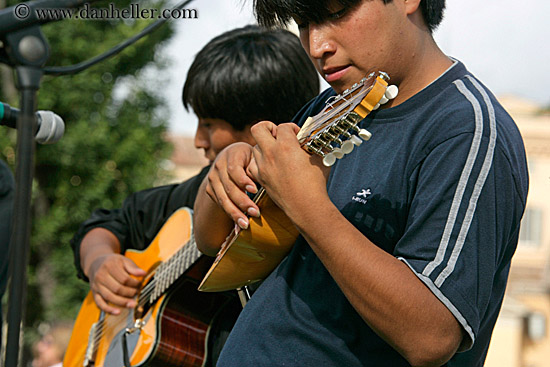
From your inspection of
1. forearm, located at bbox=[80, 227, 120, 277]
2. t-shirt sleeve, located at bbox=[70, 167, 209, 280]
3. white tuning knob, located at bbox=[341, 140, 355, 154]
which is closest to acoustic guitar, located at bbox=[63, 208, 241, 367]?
t-shirt sleeve, located at bbox=[70, 167, 209, 280]

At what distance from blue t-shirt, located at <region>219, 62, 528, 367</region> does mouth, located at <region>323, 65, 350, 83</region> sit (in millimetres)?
130

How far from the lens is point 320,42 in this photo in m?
1.50

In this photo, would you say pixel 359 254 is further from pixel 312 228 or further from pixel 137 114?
pixel 137 114

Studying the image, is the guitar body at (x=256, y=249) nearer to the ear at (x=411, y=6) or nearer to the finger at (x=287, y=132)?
the finger at (x=287, y=132)

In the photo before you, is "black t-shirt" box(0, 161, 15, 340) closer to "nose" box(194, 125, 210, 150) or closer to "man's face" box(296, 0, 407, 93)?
"nose" box(194, 125, 210, 150)

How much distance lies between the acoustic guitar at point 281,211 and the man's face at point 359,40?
6 centimetres

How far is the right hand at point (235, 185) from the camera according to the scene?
1.55 meters

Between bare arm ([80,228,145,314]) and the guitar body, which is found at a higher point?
the guitar body

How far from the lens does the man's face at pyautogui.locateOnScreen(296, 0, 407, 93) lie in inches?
57.8

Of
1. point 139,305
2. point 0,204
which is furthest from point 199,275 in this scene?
point 0,204

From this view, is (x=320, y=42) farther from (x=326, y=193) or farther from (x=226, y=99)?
(x=226, y=99)

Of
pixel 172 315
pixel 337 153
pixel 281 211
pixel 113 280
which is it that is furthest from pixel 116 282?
pixel 337 153

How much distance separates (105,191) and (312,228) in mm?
9263

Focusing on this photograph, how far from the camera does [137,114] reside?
10727 mm
